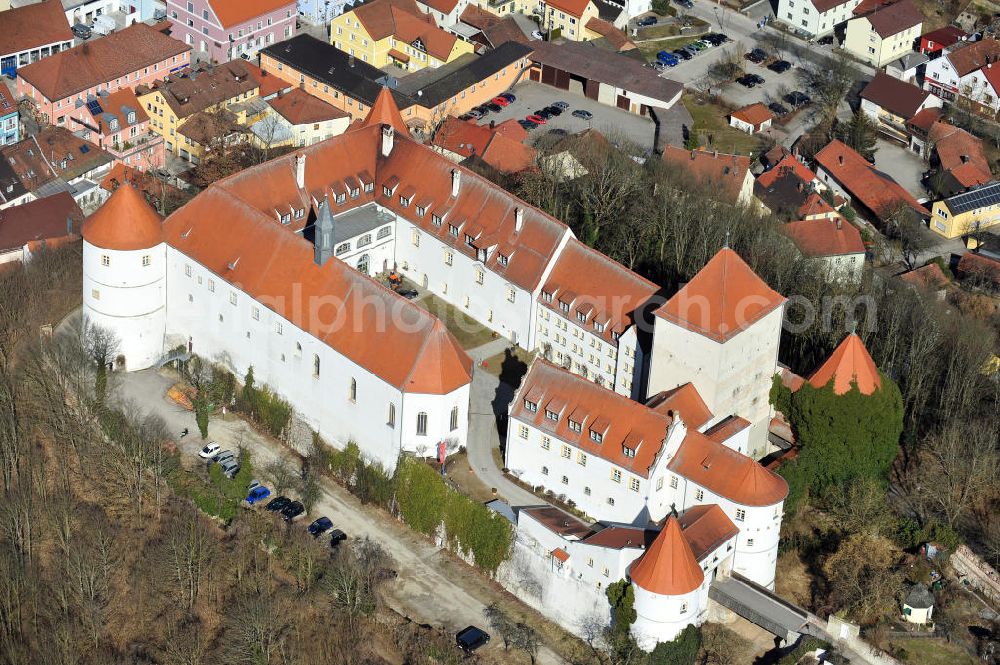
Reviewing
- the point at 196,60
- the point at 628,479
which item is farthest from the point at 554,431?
the point at 196,60

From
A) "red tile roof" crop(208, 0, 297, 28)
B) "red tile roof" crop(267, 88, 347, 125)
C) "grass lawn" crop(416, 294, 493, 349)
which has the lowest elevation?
"red tile roof" crop(267, 88, 347, 125)

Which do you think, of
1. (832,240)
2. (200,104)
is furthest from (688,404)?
(200,104)

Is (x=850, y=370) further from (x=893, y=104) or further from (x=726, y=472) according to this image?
(x=893, y=104)

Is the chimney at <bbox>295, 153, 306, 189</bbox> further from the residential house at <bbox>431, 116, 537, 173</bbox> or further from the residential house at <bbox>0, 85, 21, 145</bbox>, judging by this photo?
the residential house at <bbox>0, 85, 21, 145</bbox>

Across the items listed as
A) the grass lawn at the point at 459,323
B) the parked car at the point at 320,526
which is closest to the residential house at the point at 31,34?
the grass lawn at the point at 459,323

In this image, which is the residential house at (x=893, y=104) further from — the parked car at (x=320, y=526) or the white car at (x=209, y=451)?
the parked car at (x=320, y=526)

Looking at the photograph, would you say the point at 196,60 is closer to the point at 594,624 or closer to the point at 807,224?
the point at 807,224

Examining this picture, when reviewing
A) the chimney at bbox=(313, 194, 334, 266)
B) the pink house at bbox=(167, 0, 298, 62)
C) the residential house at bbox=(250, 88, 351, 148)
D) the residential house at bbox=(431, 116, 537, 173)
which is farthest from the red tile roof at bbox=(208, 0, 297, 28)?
the chimney at bbox=(313, 194, 334, 266)
